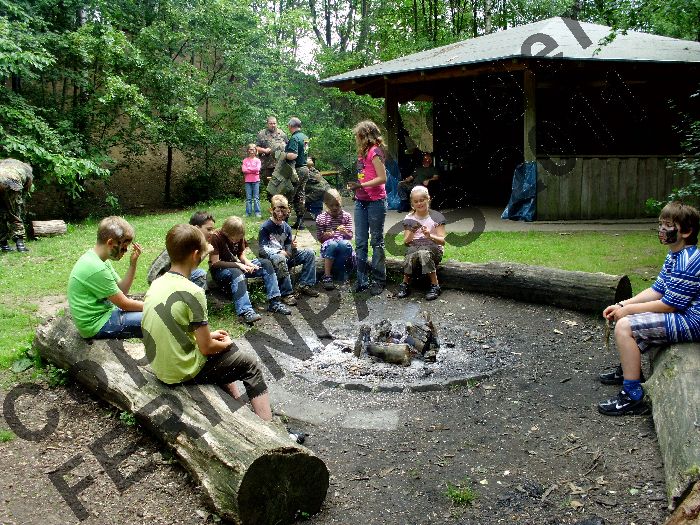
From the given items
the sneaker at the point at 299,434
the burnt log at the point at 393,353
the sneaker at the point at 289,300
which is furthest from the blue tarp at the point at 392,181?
the sneaker at the point at 299,434

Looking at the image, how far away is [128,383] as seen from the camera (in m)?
4.20

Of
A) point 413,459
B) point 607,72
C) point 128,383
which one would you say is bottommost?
point 413,459

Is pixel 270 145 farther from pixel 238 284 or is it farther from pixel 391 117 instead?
pixel 238 284

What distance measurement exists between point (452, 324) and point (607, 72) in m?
8.90

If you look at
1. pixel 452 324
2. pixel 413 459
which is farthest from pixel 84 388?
pixel 452 324

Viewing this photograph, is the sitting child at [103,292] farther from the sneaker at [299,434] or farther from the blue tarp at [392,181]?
the blue tarp at [392,181]

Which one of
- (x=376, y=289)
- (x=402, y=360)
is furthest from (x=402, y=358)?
(x=376, y=289)

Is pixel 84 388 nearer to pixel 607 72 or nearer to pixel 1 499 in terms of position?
pixel 1 499

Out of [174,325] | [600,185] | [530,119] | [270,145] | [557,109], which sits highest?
[557,109]

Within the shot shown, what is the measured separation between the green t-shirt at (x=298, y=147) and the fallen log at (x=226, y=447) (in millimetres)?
7650

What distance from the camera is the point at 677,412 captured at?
3.62m

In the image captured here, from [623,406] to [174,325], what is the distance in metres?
2.95

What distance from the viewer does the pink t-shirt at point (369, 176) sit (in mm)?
7066

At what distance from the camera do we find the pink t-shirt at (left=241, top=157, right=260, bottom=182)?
12891 millimetres
